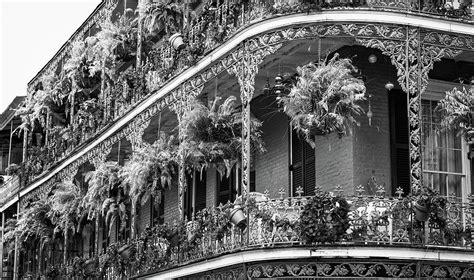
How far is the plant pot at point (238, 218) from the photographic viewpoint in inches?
618

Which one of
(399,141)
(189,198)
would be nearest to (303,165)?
(399,141)

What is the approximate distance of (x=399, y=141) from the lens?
17000mm

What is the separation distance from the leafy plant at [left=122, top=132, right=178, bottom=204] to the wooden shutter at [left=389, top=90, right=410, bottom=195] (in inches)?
182

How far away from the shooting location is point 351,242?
14.6 m

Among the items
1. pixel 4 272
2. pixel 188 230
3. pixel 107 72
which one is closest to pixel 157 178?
pixel 188 230

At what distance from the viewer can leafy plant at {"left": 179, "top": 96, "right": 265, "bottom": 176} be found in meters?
17.7

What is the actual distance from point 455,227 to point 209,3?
7.02 m

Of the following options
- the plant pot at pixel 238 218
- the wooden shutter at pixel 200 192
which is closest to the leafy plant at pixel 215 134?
the plant pot at pixel 238 218

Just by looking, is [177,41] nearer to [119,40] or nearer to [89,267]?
[119,40]

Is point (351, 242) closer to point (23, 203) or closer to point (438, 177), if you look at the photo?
point (438, 177)

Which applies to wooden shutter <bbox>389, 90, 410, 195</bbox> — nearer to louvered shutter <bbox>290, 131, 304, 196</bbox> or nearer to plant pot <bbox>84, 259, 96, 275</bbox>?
louvered shutter <bbox>290, 131, 304, 196</bbox>

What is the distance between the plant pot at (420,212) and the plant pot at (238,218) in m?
2.74

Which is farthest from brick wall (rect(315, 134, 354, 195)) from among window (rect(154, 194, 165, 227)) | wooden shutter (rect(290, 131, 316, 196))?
window (rect(154, 194, 165, 227))

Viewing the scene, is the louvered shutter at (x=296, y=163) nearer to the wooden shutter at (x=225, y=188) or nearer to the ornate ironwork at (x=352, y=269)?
the wooden shutter at (x=225, y=188)
